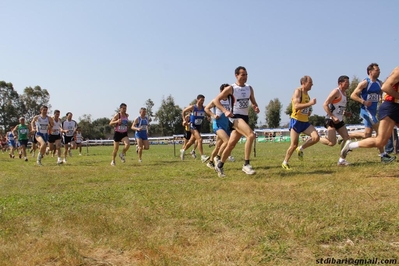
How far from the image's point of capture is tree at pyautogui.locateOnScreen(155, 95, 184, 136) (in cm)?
8906

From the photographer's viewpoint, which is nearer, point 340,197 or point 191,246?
point 191,246

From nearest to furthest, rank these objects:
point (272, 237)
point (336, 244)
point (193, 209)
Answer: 1. point (336, 244)
2. point (272, 237)
3. point (193, 209)

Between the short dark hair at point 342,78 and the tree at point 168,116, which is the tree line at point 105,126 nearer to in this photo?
the tree at point 168,116

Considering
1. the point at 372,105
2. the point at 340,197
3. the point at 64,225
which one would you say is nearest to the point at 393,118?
the point at 340,197

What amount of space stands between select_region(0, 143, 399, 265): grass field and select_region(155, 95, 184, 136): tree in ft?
273

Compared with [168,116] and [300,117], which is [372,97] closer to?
[300,117]

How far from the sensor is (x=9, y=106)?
71438 millimetres

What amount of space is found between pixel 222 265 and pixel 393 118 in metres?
4.59

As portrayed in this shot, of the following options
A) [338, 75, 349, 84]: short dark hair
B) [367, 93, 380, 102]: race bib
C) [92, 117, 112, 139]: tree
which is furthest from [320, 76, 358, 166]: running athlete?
[92, 117, 112, 139]: tree

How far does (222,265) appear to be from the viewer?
8.84 feet

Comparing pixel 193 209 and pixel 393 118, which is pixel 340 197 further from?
pixel 393 118

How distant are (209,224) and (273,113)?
258 ft

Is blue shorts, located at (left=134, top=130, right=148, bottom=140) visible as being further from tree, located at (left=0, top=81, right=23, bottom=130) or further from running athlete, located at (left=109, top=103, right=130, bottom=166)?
tree, located at (left=0, top=81, right=23, bottom=130)

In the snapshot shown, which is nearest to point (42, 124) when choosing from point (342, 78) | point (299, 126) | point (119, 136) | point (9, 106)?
point (119, 136)
